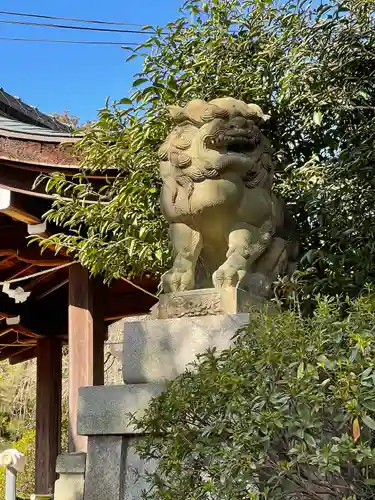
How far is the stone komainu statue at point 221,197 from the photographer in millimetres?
3184

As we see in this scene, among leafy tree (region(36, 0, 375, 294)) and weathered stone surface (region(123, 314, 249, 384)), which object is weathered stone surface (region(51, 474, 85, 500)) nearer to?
weathered stone surface (region(123, 314, 249, 384))

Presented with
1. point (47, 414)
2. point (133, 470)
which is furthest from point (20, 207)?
point (47, 414)

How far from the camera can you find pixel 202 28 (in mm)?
4340

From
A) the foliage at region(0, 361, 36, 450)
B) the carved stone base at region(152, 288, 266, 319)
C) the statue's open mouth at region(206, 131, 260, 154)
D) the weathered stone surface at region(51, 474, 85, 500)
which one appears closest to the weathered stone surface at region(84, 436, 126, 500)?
the weathered stone surface at region(51, 474, 85, 500)

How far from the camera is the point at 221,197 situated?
316 cm

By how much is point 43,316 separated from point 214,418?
222 inches

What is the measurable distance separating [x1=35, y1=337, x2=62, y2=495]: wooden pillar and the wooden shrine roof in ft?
0.82

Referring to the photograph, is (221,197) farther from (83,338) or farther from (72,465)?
(83,338)

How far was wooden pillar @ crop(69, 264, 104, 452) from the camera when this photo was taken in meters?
4.98

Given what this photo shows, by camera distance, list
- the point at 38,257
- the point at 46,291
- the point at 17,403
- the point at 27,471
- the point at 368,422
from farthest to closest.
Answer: the point at 17,403 → the point at 27,471 → the point at 46,291 → the point at 38,257 → the point at 368,422

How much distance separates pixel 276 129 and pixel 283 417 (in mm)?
2392

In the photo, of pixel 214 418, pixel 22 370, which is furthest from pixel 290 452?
pixel 22 370

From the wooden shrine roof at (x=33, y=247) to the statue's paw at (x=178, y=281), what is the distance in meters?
1.53

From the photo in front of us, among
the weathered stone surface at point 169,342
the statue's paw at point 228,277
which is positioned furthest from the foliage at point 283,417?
the statue's paw at point 228,277
